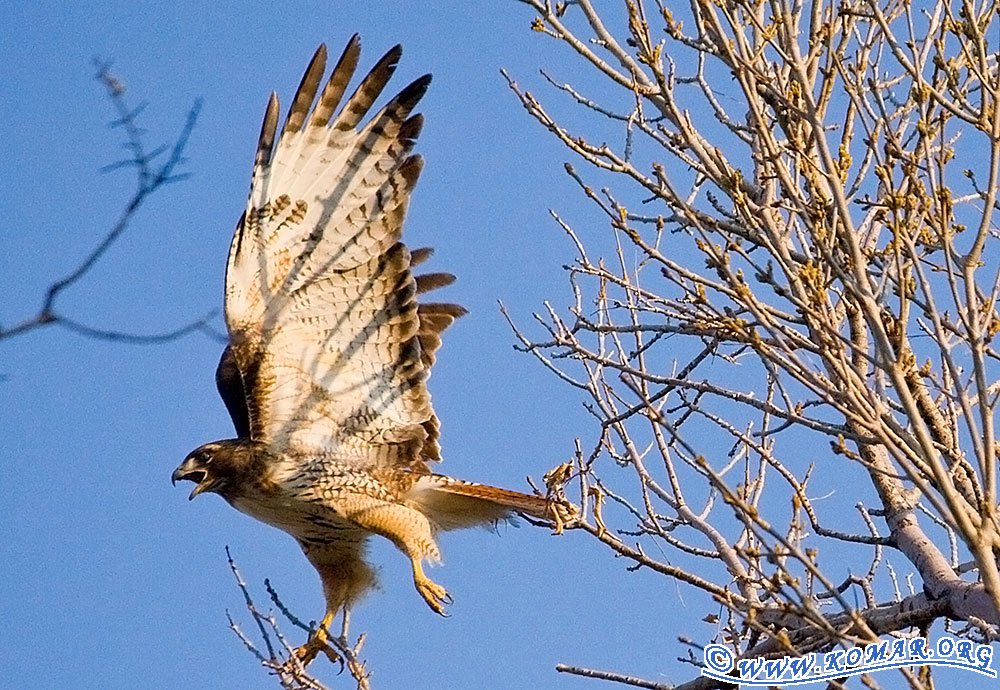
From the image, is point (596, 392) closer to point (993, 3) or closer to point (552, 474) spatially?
point (552, 474)

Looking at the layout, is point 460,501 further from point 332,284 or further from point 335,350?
point 332,284

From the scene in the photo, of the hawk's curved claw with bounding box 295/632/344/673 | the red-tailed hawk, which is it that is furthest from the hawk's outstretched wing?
the hawk's curved claw with bounding box 295/632/344/673

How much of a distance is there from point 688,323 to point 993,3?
1.25 metres

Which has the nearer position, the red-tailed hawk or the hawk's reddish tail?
the red-tailed hawk

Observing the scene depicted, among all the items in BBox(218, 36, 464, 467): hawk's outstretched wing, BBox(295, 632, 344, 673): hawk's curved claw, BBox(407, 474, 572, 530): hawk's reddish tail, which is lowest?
BBox(295, 632, 344, 673): hawk's curved claw

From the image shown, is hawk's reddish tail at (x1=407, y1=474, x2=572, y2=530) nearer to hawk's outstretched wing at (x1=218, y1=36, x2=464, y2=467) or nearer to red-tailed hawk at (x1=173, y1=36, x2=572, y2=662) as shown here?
red-tailed hawk at (x1=173, y1=36, x2=572, y2=662)

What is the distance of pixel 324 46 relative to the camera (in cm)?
575

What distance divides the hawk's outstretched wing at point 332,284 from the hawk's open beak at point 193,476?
275mm

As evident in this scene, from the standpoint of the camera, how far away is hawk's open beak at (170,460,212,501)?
18.4 ft

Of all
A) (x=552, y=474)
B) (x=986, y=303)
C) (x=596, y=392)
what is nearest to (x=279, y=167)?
(x=596, y=392)

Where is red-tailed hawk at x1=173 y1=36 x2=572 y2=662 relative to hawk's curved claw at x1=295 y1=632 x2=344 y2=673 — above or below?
above

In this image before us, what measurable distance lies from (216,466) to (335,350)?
0.70 meters

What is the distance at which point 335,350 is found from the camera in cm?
562

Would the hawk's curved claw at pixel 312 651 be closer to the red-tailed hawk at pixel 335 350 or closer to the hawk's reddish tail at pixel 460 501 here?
the red-tailed hawk at pixel 335 350
